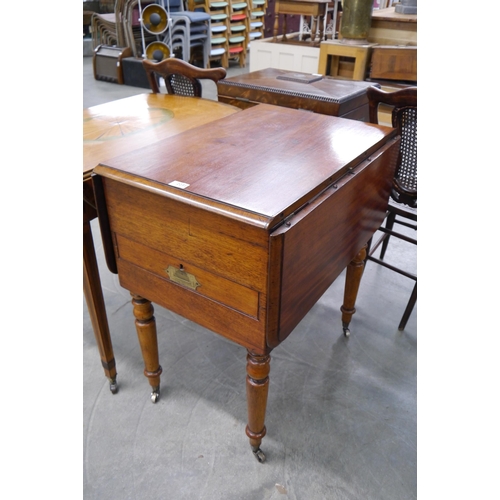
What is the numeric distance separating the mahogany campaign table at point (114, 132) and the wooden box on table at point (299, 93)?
0.17m

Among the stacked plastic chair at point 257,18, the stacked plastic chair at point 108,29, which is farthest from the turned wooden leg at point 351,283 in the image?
the stacked plastic chair at point 257,18

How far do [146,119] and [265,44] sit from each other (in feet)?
7.58

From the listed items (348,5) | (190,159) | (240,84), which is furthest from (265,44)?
(190,159)

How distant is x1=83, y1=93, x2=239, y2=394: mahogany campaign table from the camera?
130 cm

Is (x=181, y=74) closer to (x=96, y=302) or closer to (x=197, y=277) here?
(x=96, y=302)

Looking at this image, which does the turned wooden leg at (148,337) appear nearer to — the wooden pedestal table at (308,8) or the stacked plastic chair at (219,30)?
the wooden pedestal table at (308,8)

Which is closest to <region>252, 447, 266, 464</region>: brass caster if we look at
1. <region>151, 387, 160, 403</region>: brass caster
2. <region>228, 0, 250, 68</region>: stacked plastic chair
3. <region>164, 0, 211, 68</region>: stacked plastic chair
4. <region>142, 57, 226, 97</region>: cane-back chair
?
<region>151, 387, 160, 403</region>: brass caster

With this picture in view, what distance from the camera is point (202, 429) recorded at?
58.5 inches

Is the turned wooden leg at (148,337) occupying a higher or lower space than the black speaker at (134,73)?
lower

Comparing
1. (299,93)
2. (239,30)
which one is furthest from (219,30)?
(299,93)

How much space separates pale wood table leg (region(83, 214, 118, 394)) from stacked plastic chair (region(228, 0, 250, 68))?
20.1 feet

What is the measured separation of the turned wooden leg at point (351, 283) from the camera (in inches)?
67.3

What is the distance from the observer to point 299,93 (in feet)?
6.08

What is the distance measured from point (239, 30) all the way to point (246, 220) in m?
6.81
